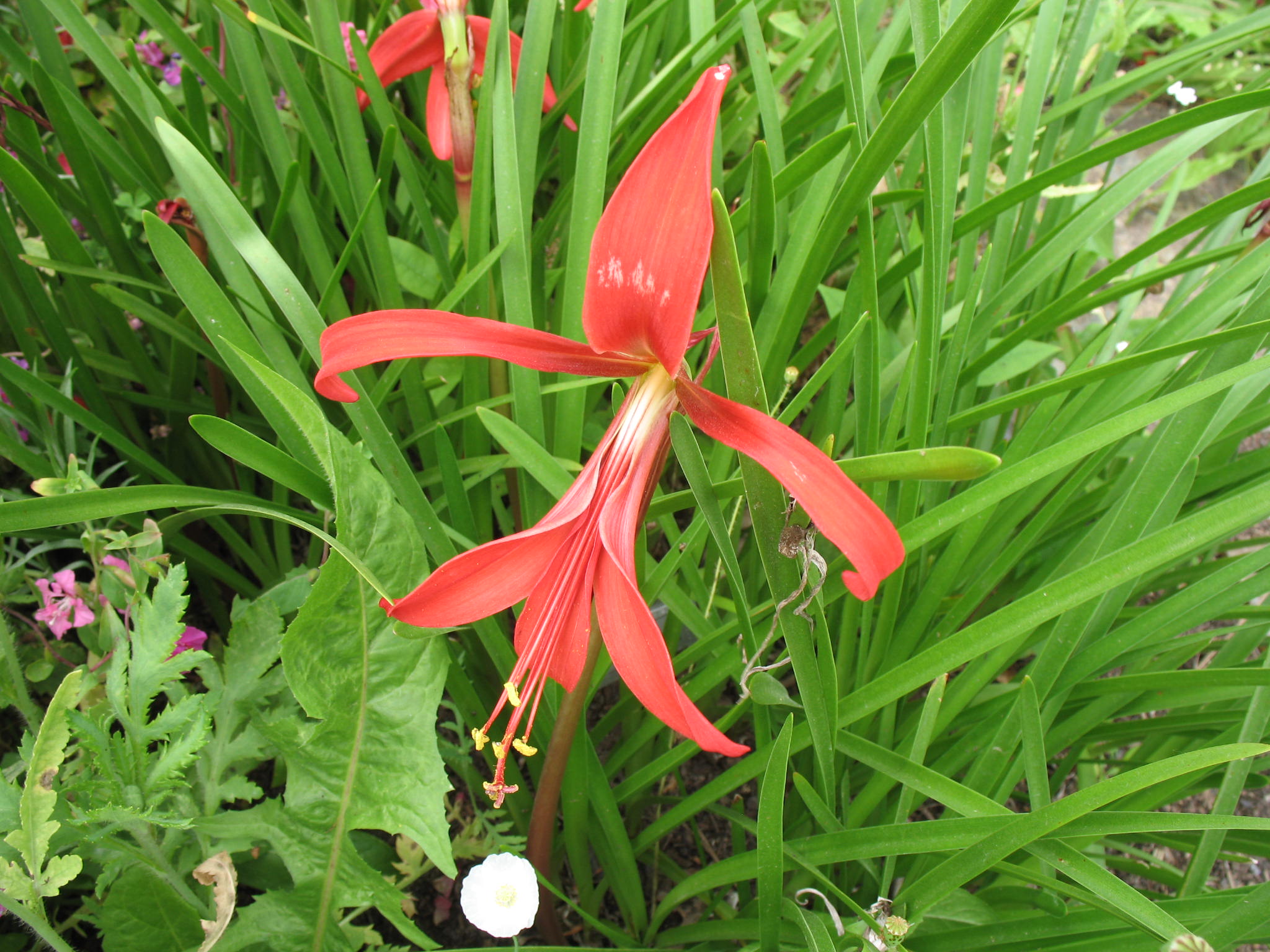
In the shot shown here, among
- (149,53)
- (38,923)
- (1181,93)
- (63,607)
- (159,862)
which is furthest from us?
(1181,93)

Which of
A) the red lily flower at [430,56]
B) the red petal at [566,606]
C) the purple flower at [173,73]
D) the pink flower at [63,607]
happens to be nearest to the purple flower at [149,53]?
the purple flower at [173,73]

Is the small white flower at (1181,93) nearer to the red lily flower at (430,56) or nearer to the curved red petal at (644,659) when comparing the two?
the red lily flower at (430,56)

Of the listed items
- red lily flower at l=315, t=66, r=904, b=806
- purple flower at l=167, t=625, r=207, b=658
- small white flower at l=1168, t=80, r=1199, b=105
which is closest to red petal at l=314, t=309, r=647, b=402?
red lily flower at l=315, t=66, r=904, b=806

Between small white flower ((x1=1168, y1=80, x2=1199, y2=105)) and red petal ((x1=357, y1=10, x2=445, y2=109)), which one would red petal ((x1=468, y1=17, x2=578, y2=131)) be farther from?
small white flower ((x1=1168, y1=80, x2=1199, y2=105))

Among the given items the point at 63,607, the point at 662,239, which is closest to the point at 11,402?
the point at 63,607

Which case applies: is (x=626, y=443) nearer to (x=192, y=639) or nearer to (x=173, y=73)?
(x=192, y=639)

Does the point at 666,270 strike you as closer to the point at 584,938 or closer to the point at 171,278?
the point at 171,278
